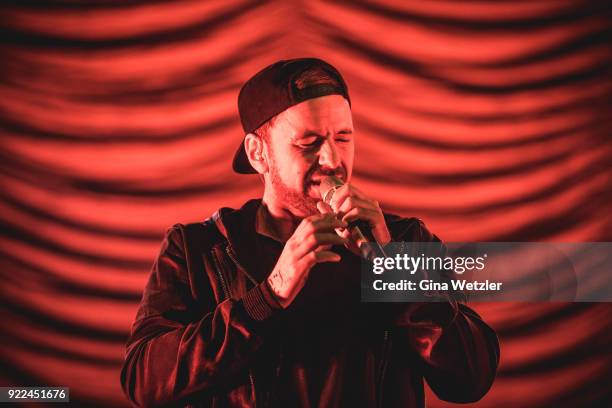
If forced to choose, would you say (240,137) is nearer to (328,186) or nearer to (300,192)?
(300,192)

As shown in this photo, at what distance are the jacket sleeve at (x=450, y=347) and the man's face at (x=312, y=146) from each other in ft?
1.08

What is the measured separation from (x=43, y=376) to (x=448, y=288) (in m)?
1.31

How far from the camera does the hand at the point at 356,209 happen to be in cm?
141

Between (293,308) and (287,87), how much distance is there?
48 centimetres

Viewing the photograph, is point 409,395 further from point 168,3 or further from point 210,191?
point 168,3

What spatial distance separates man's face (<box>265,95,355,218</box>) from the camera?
1630mm

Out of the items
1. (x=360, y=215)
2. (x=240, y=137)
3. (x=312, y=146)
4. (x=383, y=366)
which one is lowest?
(x=383, y=366)

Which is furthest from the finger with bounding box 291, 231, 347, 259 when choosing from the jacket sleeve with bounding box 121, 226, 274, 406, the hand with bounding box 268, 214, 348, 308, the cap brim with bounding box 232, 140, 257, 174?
the cap brim with bounding box 232, 140, 257, 174

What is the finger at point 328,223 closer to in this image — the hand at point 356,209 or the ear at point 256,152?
the hand at point 356,209

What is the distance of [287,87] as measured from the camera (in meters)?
1.67

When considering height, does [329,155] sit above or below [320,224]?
above

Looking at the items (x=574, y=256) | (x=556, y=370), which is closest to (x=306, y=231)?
(x=574, y=256)

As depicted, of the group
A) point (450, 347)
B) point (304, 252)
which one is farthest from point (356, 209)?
point (450, 347)

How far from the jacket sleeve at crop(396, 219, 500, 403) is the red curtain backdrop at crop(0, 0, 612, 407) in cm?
79
